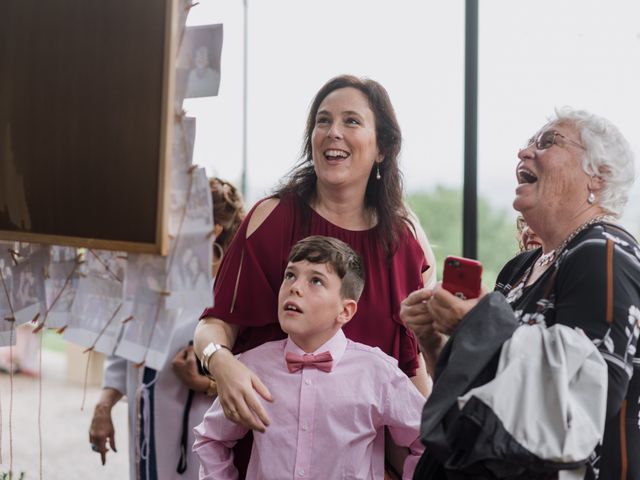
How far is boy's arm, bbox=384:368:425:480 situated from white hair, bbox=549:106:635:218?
61 cm

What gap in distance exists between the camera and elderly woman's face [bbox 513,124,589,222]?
1576mm

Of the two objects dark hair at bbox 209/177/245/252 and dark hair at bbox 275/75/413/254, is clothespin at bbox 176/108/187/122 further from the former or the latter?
dark hair at bbox 209/177/245/252

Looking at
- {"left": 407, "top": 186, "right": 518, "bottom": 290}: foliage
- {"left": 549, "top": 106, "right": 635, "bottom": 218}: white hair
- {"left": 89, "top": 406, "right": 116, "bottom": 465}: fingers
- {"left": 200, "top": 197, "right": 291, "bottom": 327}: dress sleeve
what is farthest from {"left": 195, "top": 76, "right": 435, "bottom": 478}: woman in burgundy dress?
{"left": 407, "top": 186, "right": 518, "bottom": 290}: foliage

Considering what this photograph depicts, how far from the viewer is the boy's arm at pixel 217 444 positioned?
1.75 metres

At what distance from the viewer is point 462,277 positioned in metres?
1.45

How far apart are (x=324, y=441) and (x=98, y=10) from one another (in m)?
1.04

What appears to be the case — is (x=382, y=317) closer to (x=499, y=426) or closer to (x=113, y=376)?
(x=499, y=426)

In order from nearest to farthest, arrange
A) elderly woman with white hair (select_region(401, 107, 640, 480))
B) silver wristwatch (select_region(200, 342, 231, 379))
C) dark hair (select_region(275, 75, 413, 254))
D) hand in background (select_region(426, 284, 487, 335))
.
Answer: elderly woman with white hair (select_region(401, 107, 640, 480))
hand in background (select_region(426, 284, 487, 335))
silver wristwatch (select_region(200, 342, 231, 379))
dark hair (select_region(275, 75, 413, 254))

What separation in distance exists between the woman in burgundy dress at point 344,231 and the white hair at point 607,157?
1.69 feet

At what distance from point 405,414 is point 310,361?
0.26m

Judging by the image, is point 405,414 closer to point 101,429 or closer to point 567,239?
point 567,239

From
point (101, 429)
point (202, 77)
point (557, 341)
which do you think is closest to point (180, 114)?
point (202, 77)

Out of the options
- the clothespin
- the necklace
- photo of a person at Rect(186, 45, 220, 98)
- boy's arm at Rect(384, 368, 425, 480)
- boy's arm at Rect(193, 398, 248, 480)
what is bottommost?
boy's arm at Rect(193, 398, 248, 480)

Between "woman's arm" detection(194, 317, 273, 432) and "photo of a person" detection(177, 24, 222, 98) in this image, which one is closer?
"photo of a person" detection(177, 24, 222, 98)
